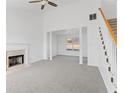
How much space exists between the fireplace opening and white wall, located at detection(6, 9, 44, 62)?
2.50 ft

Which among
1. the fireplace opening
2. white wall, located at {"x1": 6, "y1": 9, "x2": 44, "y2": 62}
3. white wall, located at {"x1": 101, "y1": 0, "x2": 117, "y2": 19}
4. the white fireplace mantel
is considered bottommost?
the fireplace opening

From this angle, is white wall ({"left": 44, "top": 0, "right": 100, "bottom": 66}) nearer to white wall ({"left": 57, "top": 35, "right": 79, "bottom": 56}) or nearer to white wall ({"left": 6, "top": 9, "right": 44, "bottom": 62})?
white wall ({"left": 6, "top": 9, "right": 44, "bottom": 62})

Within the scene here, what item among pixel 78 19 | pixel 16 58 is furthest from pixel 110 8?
pixel 16 58

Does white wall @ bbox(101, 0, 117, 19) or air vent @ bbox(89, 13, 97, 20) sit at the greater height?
white wall @ bbox(101, 0, 117, 19)

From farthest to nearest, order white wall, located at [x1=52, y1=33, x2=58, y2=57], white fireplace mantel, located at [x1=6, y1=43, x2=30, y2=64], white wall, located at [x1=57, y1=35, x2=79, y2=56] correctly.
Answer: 1. white wall, located at [x1=57, y1=35, x2=79, y2=56]
2. white wall, located at [x1=52, y1=33, x2=58, y2=57]
3. white fireplace mantel, located at [x1=6, y1=43, x2=30, y2=64]

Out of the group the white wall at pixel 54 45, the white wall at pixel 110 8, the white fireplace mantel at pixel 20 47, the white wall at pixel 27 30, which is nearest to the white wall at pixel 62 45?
the white wall at pixel 54 45

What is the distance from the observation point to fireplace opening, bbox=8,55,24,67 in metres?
5.76

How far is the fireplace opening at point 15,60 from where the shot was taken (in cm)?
576

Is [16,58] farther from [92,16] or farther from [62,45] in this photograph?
[62,45]

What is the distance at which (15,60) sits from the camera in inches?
239

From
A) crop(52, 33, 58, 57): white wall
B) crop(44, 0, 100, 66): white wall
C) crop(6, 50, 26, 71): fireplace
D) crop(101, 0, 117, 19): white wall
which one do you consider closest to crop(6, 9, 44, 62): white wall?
crop(6, 50, 26, 71): fireplace

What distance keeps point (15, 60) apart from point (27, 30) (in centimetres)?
212

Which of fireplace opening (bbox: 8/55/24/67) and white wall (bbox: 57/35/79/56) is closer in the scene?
fireplace opening (bbox: 8/55/24/67)
